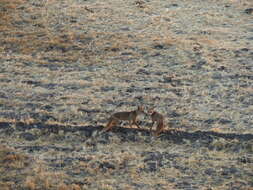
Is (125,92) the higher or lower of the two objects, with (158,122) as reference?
higher

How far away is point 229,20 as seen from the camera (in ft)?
119

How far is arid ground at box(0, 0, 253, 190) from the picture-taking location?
14828 mm

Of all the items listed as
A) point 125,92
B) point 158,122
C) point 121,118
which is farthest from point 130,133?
point 125,92

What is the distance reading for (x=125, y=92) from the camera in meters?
22.9

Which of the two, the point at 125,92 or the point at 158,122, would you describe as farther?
the point at 125,92

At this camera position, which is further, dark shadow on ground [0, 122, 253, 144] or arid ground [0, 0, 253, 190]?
dark shadow on ground [0, 122, 253, 144]

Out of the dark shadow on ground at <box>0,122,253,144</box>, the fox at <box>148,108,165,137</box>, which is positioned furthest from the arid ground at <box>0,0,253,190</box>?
the fox at <box>148,108,165,137</box>

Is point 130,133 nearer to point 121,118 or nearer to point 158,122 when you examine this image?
point 121,118

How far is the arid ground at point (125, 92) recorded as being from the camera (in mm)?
14828

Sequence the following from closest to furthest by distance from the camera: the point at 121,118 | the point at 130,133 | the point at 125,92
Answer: the point at 121,118 → the point at 130,133 → the point at 125,92

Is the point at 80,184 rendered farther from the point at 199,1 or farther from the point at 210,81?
the point at 199,1

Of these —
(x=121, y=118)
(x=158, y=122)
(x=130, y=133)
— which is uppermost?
(x=121, y=118)

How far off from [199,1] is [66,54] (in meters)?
16.4

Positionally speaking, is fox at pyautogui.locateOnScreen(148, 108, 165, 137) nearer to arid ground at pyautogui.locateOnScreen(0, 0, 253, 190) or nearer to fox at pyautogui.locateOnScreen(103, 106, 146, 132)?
arid ground at pyautogui.locateOnScreen(0, 0, 253, 190)
